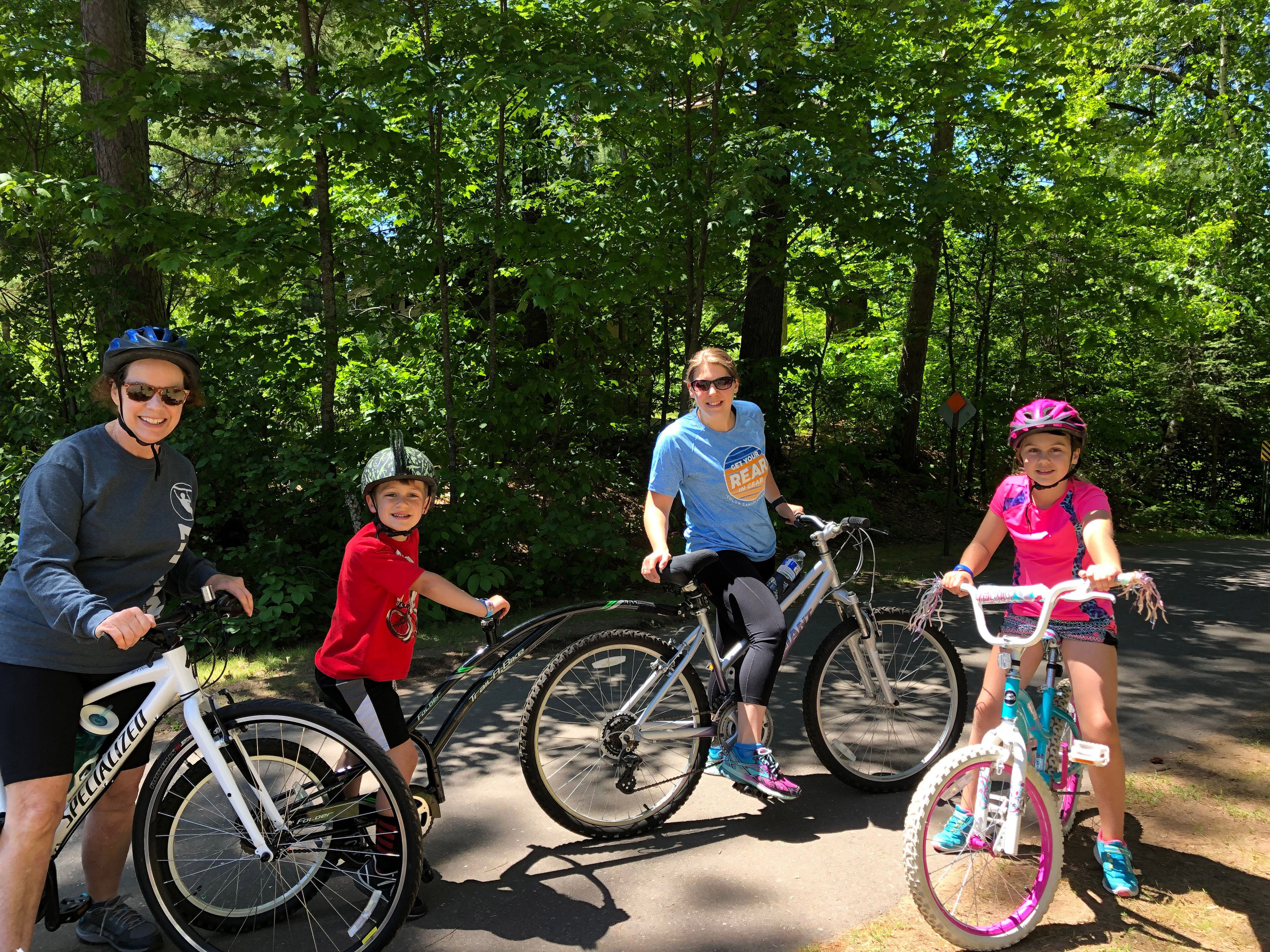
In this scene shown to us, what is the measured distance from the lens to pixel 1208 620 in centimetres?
827

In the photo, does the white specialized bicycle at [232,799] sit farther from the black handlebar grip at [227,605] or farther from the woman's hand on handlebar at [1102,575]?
the woman's hand on handlebar at [1102,575]

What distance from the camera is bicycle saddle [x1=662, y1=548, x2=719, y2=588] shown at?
3.83 meters

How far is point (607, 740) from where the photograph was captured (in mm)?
3795

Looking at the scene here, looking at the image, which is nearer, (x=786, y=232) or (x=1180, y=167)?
(x=786, y=232)

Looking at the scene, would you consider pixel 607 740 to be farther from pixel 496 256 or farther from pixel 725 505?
pixel 496 256

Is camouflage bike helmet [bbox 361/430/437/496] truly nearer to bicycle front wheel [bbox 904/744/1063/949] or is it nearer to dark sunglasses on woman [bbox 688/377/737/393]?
dark sunglasses on woman [bbox 688/377/737/393]

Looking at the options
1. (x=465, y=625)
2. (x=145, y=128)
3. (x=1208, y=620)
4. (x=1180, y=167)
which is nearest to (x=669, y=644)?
(x=465, y=625)

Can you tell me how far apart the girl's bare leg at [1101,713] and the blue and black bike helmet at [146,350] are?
3.23 m

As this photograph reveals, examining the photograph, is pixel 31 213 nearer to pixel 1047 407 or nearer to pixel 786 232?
pixel 786 232

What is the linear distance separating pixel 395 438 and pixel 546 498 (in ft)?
18.5

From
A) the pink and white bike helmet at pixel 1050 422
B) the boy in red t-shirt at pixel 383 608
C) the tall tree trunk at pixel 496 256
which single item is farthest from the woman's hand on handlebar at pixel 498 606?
the tall tree trunk at pixel 496 256

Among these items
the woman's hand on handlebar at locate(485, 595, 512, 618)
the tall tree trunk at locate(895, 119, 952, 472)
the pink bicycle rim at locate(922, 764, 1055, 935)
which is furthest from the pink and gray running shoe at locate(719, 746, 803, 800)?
the tall tree trunk at locate(895, 119, 952, 472)

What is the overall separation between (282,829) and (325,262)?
606 centimetres

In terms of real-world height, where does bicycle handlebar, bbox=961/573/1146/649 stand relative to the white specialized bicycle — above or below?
above
